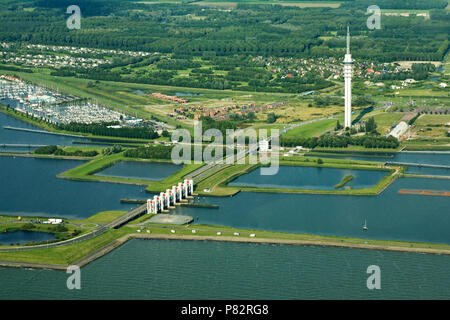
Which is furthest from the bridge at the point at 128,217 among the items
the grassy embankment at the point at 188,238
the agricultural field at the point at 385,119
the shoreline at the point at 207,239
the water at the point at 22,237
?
the agricultural field at the point at 385,119

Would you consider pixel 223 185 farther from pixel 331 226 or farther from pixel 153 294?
pixel 153 294

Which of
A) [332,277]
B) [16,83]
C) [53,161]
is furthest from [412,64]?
[332,277]

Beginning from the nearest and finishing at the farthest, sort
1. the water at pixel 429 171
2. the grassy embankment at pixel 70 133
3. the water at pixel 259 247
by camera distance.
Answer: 1. the water at pixel 259 247
2. the water at pixel 429 171
3. the grassy embankment at pixel 70 133

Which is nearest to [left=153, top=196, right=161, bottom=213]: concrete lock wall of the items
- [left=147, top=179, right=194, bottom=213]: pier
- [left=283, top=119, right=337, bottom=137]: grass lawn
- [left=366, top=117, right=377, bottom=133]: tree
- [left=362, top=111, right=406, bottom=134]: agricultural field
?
[left=147, top=179, right=194, bottom=213]: pier

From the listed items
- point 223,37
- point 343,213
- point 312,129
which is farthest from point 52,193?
point 223,37

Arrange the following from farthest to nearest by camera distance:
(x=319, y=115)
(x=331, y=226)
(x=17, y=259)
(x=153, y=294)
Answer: (x=319, y=115)
(x=331, y=226)
(x=17, y=259)
(x=153, y=294)

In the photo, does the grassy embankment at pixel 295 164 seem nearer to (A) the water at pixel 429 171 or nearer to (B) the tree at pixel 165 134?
(A) the water at pixel 429 171

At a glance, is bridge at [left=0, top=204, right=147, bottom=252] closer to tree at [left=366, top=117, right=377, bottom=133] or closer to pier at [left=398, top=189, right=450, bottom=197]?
pier at [left=398, top=189, right=450, bottom=197]
